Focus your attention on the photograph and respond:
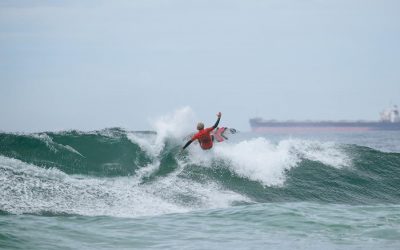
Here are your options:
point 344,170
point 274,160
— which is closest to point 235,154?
point 274,160

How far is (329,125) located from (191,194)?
136213 millimetres

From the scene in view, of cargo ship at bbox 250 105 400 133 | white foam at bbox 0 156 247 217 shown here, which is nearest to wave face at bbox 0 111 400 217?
white foam at bbox 0 156 247 217

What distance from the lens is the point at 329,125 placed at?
149250 mm

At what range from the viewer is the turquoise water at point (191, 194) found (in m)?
12.7

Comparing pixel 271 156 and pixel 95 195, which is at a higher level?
pixel 271 156

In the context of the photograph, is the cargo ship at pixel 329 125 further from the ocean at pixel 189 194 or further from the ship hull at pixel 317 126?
the ocean at pixel 189 194

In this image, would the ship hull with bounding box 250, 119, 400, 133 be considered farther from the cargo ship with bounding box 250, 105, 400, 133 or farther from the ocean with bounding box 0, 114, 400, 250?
the ocean with bounding box 0, 114, 400, 250

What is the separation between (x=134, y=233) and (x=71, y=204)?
2855 mm

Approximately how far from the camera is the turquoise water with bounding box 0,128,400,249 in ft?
41.5

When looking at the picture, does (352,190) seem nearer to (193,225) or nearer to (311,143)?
(311,143)

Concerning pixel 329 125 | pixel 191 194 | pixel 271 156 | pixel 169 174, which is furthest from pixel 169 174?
pixel 329 125

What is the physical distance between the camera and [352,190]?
65.5ft

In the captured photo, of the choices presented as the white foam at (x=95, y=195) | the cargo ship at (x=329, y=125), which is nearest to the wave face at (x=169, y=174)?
the white foam at (x=95, y=195)

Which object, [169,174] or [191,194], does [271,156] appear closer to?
[169,174]
